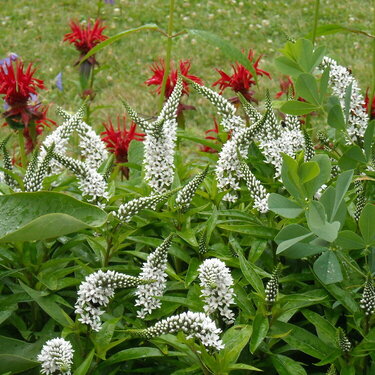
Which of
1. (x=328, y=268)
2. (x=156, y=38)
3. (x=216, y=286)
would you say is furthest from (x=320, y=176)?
(x=156, y=38)

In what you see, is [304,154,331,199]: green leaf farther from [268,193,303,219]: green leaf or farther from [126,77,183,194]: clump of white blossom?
[126,77,183,194]: clump of white blossom

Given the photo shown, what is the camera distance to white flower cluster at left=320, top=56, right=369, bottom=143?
1721 mm

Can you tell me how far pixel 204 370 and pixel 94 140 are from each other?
0.63 meters

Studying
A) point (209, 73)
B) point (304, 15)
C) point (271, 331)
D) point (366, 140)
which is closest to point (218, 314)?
point (271, 331)

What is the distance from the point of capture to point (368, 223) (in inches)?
49.1

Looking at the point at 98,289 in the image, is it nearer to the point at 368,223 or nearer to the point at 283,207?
the point at 283,207

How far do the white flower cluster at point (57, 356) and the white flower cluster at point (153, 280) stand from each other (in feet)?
0.58

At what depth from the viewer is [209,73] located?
5809mm

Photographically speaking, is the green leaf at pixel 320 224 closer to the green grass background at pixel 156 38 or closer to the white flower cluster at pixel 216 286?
the white flower cluster at pixel 216 286

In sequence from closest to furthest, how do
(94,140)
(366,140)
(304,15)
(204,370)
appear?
(204,370)
(366,140)
(94,140)
(304,15)

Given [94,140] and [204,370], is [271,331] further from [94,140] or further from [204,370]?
[94,140]

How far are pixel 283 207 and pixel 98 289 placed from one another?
354mm

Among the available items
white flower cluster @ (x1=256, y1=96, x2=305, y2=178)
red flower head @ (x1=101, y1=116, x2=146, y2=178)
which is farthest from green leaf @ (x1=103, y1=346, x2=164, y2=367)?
red flower head @ (x1=101, y1=116, x2=146, y2=178)

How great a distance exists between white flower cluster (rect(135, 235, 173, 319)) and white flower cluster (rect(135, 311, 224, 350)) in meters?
0.12
